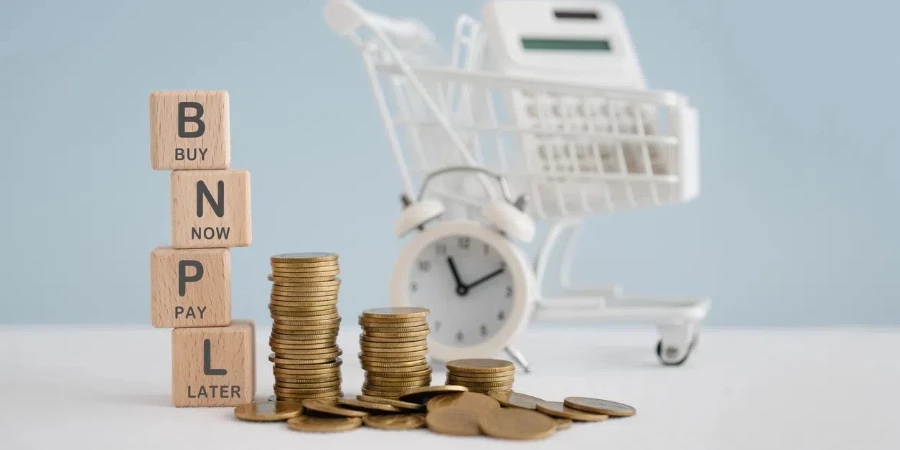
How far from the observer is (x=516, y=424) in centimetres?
249

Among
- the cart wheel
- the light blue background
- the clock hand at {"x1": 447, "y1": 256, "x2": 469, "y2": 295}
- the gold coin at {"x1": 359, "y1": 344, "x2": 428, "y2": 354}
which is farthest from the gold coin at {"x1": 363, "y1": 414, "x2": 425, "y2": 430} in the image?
the light blue background

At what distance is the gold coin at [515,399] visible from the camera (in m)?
2.69

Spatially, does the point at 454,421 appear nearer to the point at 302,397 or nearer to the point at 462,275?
the point at 302,397

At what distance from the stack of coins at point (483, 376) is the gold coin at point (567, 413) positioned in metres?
0.19

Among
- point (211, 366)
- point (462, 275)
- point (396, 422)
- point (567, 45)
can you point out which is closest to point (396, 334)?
point (396, 422)

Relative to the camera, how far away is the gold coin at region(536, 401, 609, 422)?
2.60 meters

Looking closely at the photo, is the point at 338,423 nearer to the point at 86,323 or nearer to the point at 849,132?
the point at 86,323

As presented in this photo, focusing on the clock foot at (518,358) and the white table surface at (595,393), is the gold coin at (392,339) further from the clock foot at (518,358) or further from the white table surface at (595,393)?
the clock foot at (518,358)

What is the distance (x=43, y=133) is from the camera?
5.00m

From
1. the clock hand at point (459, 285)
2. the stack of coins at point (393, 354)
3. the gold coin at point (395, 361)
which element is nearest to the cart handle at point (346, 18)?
the clock hand at point (459, 285)

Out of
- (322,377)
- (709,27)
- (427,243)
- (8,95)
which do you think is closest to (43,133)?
(8,95)

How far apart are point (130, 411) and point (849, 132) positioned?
3449 mm

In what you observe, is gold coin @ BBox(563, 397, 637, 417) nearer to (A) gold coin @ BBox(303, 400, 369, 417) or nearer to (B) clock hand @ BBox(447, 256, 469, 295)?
(A) gold coin @ BBox(303, 400, 369, 417)

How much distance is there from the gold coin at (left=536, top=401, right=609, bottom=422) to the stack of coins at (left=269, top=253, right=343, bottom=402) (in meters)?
0.57
